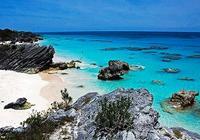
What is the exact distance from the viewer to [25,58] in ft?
143

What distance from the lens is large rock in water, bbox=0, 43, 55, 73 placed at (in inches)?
1676

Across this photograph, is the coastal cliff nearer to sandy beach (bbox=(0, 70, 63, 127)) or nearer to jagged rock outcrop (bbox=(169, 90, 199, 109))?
sandy beach (bbox=(0, 70, 63, 127))

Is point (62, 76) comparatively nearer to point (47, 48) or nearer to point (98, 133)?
point (47, 48)

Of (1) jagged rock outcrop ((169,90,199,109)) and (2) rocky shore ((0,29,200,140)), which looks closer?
(2) rocky shore ((0,29,200,140))

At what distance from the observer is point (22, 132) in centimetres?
1327

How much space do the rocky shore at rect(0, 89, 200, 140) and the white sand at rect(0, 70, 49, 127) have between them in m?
5.92

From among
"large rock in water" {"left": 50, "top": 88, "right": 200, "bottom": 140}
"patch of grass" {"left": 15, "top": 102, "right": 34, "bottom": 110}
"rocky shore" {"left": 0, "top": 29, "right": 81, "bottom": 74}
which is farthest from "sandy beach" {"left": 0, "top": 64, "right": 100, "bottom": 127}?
"large rock in water" {"left": 50, "top": 88, "right": 200, "bottom": 140}

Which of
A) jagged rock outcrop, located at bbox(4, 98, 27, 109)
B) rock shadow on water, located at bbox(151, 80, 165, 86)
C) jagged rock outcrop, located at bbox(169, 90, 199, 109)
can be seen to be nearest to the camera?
jagged rock outcrop, located at bbox(4, 98, 27, 109)

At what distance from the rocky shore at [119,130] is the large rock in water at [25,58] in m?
27.9

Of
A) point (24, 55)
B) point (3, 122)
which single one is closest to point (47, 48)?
point (24, 55)

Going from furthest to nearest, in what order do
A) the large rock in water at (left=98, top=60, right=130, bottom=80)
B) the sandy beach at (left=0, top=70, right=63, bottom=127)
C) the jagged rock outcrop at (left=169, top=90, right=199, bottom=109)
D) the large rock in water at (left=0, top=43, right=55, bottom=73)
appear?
the large rock in water at (left=0, top=43, right=55, bottom=73) < the large rock in water at (left=98, top=60, right=130, bottom=80) < the jagged rock outcrop at (left=169, top=90, right=199, bottom=109) < the sandy beach at (left=0, top=70, right=63, bottom=127)

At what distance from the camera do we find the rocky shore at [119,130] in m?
11.8

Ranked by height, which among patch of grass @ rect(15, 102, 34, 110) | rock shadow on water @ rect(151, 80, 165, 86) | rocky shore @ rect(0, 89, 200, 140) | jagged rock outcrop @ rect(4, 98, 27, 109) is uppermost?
rocky shore @ rect(0, 89, 200, 140)

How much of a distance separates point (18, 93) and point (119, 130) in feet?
59.9
